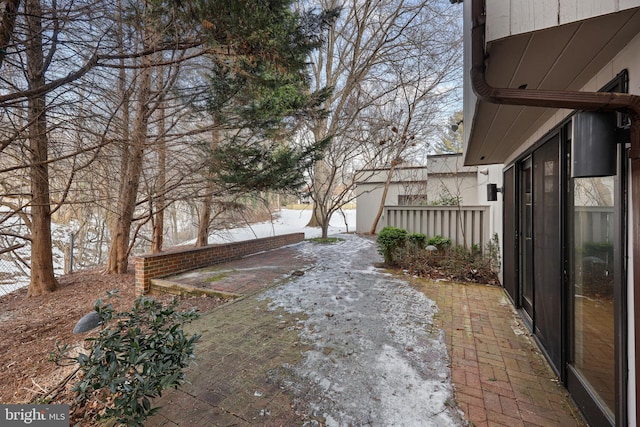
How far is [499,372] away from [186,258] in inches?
207

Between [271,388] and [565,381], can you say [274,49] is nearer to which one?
[271,388]

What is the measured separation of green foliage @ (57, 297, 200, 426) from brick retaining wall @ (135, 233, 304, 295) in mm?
3157

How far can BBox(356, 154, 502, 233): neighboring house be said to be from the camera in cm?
1003

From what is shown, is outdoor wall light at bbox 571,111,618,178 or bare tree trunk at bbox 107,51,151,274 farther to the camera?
bare tree trunk at bbox 107,51,151,274

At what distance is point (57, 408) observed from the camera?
1800 millimetres

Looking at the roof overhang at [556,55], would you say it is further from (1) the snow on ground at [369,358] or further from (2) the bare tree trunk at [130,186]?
(2) the bare tree trunk at [130,186]

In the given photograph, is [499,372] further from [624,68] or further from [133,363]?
[133,363]

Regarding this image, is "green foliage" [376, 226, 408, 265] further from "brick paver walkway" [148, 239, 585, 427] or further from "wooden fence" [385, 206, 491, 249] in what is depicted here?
"brick paver walkway" [148, 239, 585, 427]

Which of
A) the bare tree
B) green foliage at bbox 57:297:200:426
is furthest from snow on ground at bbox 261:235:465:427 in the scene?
the bare tree

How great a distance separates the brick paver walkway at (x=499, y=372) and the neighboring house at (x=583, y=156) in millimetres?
151

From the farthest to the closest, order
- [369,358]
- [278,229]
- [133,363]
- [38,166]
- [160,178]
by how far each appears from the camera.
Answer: [278,229] → [160,178] → [38,166] → [369,358] → [133,363]

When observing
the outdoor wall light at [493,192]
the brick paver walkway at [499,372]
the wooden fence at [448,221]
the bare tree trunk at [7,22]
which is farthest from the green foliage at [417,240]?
the bare tree trunk at [7,22]

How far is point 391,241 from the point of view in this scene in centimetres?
586

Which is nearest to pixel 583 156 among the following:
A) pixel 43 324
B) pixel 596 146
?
pixel 596 146
